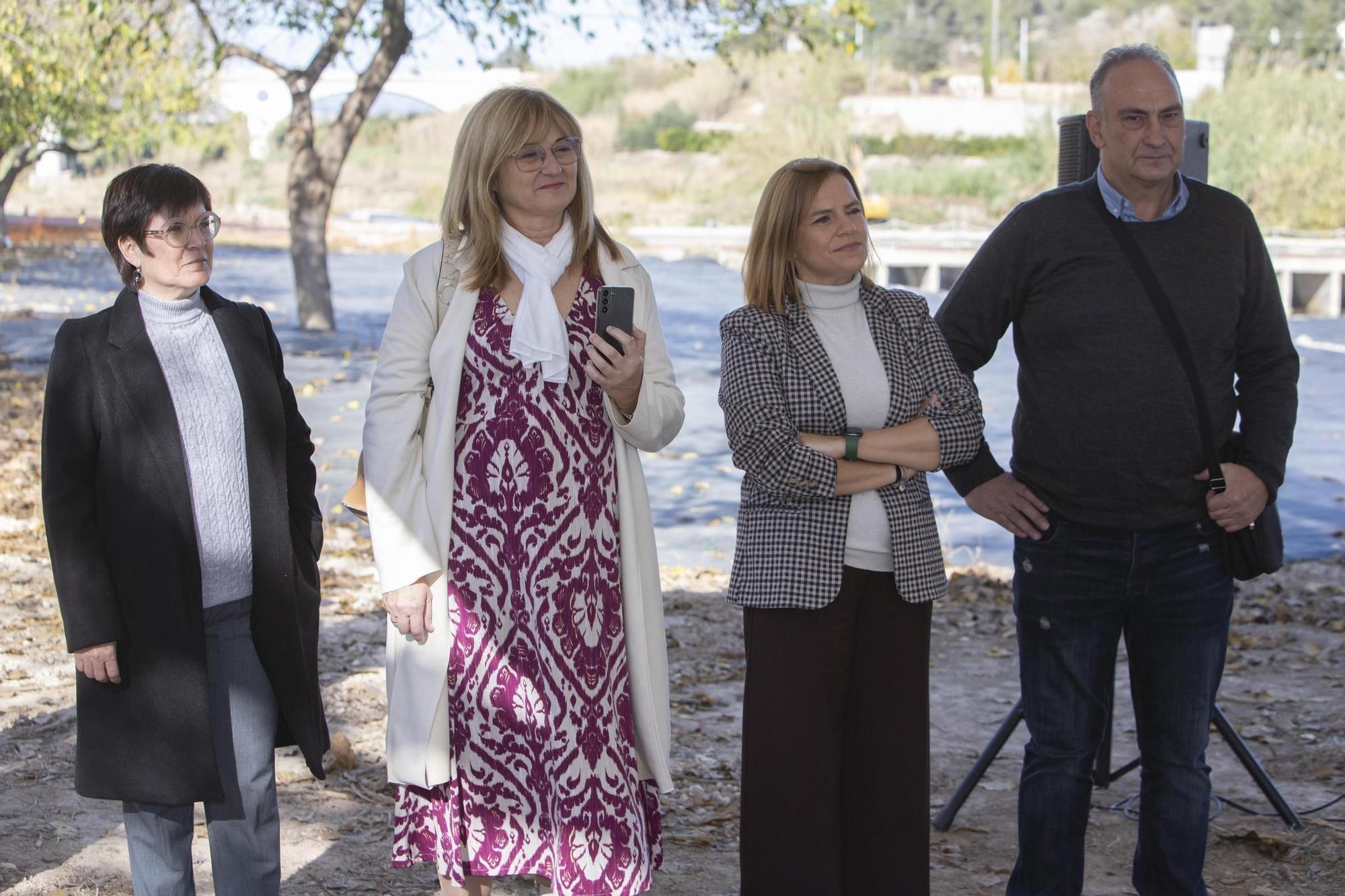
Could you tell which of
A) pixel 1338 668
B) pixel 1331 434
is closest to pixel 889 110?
pixel 1331 434

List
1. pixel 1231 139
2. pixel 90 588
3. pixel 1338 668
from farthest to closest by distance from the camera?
pixel 1231 139, pixel 1338 668, pixel 90 588

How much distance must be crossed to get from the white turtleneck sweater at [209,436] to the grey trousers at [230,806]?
10 centimetres

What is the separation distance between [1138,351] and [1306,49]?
73.2 metres

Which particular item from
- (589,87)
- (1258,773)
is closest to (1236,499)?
(1258,773)

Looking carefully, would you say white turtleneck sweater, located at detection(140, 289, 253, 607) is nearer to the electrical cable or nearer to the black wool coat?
the black wool coat

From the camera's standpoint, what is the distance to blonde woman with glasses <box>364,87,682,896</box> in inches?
116

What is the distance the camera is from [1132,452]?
10.4 feet

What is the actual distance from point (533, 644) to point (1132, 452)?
1443 millimetres

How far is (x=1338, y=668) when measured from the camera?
20.2 feet

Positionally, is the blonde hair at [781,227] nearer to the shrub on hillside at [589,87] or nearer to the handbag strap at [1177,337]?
the handbag strap at [1177,337]

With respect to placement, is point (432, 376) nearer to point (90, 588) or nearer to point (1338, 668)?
point (90, 588)

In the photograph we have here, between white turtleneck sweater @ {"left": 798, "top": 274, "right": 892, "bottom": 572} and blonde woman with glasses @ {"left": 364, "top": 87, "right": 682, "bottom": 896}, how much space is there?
39 cm

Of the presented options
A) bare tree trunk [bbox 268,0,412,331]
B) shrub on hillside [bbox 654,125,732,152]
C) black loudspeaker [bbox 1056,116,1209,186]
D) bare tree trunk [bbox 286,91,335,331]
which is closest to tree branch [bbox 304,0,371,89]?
bare tree trunk [bbox 268,0,412,331]

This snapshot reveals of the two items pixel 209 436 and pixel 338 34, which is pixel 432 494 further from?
pixel 338 34
